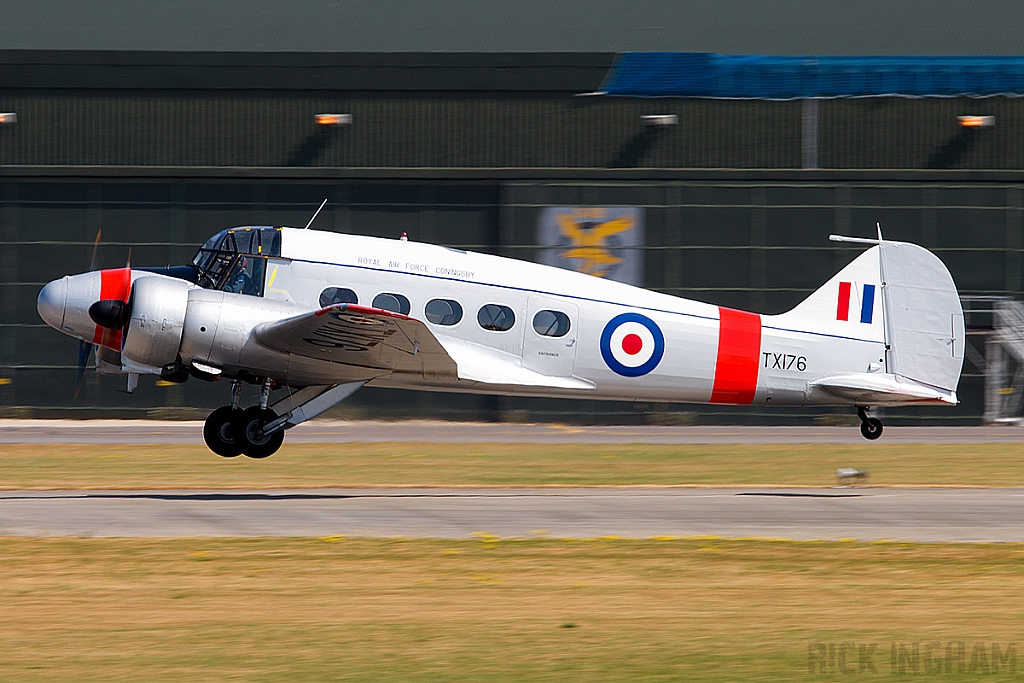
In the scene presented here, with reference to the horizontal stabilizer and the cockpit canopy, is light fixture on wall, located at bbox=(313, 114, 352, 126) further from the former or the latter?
the horizontal stabilizer

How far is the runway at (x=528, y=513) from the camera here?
1614 centimetres

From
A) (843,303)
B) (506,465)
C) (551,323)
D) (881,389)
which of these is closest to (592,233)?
(506,465)

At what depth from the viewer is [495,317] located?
62.7 ft

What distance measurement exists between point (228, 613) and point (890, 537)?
866 centimetres

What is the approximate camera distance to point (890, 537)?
1599cm

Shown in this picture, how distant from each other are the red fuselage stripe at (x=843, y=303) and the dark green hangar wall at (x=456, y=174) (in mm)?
14547

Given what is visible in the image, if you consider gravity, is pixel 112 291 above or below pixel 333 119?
below

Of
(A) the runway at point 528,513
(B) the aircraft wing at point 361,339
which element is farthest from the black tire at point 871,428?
(B) the aircraft wing at point 361,339

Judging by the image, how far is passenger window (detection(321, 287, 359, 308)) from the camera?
18.7m

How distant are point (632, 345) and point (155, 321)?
716cm

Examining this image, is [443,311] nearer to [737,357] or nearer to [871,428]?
[737,357]

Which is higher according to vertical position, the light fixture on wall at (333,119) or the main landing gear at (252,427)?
the light fixture on wall at (333,119)

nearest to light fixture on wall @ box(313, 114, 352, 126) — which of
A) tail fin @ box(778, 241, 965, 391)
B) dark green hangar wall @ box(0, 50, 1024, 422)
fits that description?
dark green hangar wall @ box(0, 50, 1024, 422)

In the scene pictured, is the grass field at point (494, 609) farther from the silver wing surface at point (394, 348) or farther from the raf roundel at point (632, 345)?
the raf roundel at point (632, 345)
